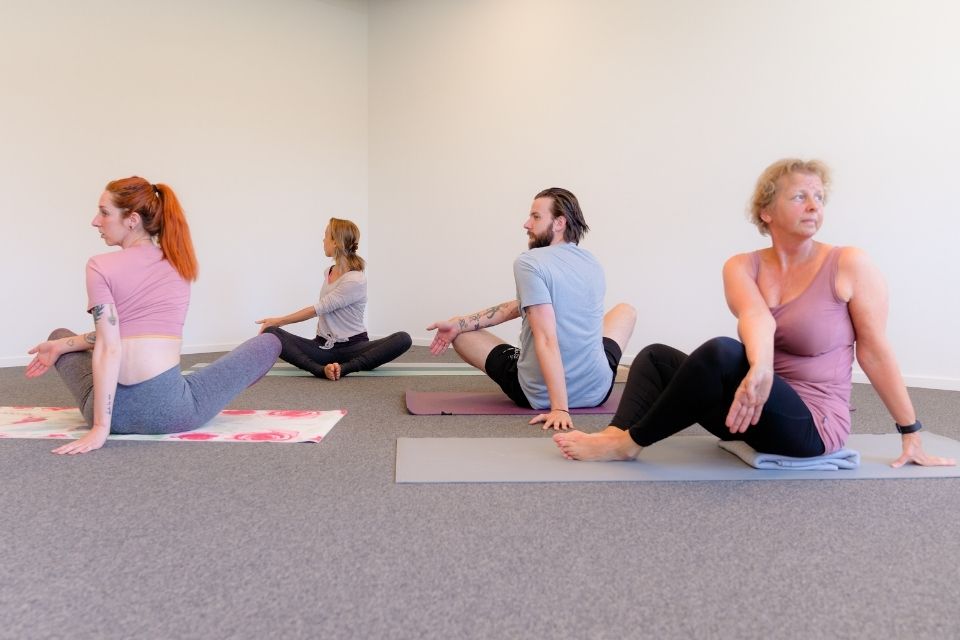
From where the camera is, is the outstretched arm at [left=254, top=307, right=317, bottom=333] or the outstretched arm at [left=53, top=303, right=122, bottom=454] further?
the outstretched arm at [left=254, top=307, right=317, bottom=333]

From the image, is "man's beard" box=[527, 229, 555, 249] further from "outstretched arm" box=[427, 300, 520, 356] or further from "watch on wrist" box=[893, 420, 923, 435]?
"watch on wrist" box=[893, 420, 923, 435]

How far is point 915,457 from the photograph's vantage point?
1.99 metres

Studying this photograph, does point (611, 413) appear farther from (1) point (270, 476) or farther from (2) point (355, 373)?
(2) point (355, 373)

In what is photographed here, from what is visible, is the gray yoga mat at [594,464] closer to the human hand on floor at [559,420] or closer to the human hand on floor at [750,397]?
the human hand on floor at [559,420]

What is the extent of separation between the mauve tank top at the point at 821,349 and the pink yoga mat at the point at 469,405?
0.98m

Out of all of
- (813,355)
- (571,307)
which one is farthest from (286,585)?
(571,307)

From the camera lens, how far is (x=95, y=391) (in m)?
2.13

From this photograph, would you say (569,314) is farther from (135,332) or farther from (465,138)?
(465,138)

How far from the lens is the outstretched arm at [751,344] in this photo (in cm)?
164

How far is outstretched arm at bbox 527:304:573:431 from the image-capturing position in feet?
8.27

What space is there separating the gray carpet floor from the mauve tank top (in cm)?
19

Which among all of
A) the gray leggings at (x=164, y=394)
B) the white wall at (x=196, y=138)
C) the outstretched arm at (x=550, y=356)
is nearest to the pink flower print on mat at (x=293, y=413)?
the gray leggings at (x=164, y=394)

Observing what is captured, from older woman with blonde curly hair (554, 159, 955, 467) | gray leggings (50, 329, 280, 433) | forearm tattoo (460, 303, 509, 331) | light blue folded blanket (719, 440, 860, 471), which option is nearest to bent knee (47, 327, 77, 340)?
gray leggings (50, 329, 280, 433)

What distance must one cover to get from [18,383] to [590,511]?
3253 mm
